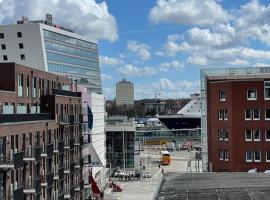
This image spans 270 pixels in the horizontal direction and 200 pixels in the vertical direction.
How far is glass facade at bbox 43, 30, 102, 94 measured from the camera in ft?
407

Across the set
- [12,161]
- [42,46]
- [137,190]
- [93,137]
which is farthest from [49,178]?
[42,46]

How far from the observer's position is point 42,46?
391ft

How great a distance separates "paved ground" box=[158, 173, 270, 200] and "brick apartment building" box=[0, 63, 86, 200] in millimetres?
17107

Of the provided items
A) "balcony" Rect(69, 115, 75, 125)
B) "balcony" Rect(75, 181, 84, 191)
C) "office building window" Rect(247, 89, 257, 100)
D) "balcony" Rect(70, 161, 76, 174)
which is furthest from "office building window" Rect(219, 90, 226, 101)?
"balcony" Rect(75, 181, 84, 191)

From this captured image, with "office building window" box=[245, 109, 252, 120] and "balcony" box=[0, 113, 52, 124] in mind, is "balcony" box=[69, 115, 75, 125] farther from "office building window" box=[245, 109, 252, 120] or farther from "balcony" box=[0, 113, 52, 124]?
"office building window" box=[245, 109, 252, 120]

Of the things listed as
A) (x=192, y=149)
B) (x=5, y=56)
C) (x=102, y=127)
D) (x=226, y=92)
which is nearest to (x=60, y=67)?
(x=5, y=56)

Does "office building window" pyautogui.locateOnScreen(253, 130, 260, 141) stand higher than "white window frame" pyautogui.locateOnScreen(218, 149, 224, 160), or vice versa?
"office building window" pyautogui.locateOnScreen(253, 130, 260, 141)

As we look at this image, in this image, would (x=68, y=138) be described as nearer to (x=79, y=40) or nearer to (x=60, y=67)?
(x=60, y=67)

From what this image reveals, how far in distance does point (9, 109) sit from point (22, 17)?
78.3 metres

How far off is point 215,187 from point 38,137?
28.6 m

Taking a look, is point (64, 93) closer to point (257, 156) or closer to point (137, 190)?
point (257, 156)

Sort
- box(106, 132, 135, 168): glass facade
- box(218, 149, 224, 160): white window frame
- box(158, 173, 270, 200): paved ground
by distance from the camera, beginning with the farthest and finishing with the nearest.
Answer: box(106, 132, 135, 168): glass facade, box(218, 149, 224, 160): white window frame, box(158, 173, 270, 200): paved ground

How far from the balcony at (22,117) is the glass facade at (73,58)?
6494 centimetres

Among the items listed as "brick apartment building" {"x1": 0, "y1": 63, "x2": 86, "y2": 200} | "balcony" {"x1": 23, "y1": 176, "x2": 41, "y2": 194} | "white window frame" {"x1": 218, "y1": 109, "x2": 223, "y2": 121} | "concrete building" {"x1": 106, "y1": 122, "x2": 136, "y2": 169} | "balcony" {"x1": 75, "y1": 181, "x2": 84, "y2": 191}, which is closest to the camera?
"brick apartment building" {"x1": 0, "y1": 63, "x2": 86, "y2": 200}
